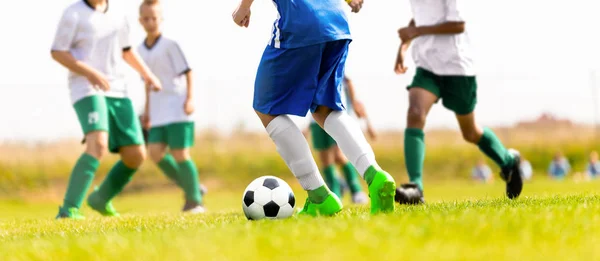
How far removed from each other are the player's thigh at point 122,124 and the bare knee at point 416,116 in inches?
104

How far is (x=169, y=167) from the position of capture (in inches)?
361

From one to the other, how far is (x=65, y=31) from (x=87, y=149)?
3.48 ft

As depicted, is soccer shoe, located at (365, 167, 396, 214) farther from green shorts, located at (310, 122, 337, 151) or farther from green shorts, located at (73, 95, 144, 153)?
green shorts, located at (310, 122, 337, 151)

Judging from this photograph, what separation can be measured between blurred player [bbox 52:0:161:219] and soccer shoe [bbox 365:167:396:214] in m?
3.36

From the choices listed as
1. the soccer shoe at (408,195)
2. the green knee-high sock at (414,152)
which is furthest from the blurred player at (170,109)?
the soccer shoe at (408,195)

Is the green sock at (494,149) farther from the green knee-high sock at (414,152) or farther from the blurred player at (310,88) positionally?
the blurred player at (310,88)

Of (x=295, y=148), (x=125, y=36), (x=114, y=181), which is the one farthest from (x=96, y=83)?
(x=295, y=148)

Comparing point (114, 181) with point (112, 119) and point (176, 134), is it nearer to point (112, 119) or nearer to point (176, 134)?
point (112, 119)

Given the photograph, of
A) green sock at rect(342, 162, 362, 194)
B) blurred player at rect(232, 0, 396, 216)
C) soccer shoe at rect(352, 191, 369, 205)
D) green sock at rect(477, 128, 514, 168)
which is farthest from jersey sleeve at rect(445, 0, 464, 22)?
soccer shoe at rect(352, 191, 369, 205)

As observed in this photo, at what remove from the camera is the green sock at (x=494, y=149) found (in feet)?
22.6

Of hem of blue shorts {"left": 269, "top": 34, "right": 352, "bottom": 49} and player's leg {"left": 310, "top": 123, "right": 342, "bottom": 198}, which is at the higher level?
hem of blue shorts {"left": 269, "top": 34, "right": 352, "bottom": 49}

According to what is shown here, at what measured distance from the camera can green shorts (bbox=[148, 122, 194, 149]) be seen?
8.92m

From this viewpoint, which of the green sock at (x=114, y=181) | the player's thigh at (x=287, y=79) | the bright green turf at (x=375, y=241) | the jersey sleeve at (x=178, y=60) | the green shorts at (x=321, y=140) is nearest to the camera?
the bright green turf at (x=375, y=241)

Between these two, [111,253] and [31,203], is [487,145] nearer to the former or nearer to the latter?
[111,253]
